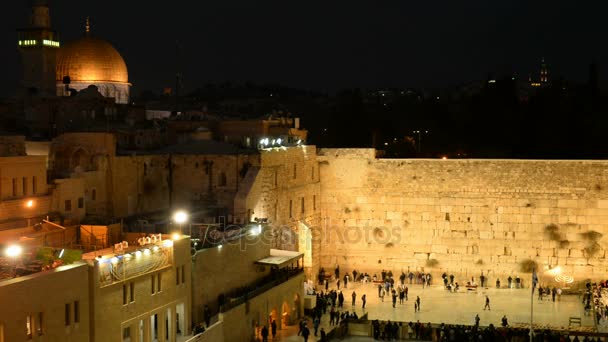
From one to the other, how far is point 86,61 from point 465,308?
1955cm

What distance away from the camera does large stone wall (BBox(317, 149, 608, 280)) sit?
30141 mm

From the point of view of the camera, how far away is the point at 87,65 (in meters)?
37.3

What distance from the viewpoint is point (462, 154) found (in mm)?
42562

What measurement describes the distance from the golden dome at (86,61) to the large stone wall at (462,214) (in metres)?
11.2

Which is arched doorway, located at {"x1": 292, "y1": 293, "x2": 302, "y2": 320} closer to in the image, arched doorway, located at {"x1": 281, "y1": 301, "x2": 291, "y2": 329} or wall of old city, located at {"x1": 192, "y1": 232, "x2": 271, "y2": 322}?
arched doorway, located at {"x1": 281, "y1": 301, "x2": 291, "y2": 329}

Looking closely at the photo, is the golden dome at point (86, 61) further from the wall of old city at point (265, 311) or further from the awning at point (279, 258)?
the wall of old city at point (265, 311)

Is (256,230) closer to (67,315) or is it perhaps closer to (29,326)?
(67,315)

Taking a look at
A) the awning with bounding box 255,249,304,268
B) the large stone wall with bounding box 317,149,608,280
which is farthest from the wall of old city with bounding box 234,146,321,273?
the awning with bounding box 255,249,304,268

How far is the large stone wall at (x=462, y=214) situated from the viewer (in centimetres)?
3014

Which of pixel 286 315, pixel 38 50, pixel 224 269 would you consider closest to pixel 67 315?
pixel 224 269

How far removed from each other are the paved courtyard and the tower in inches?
610

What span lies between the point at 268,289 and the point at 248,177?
4.94 m

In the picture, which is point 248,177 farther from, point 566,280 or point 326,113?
point 326,113

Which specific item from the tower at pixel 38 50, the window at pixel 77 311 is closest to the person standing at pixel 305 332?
the window at pixel 77 311
